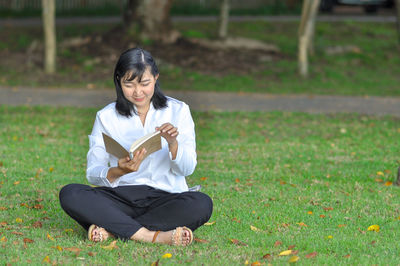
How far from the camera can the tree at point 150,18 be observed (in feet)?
59.1

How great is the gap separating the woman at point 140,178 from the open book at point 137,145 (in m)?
0.12

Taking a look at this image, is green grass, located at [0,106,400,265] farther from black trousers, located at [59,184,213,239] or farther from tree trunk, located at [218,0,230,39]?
tree trunk, located at [218,0,230,39]

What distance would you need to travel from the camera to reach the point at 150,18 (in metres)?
18.1

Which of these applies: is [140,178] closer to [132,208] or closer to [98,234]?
[132,208]

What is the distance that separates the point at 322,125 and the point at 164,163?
630 cm

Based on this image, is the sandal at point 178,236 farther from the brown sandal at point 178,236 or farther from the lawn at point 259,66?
the lawn at point 259,66

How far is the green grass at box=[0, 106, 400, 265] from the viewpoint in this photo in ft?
14.8

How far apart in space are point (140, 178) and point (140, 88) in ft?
2.16

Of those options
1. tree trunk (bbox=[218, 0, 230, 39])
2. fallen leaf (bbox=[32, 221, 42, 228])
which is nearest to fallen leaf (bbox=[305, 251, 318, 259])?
fallen leaf (bbox=[32, 221, 42, 228])

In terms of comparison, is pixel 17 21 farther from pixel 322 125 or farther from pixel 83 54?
pixel 322 125

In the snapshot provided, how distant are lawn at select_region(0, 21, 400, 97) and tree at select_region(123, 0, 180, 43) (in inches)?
17.1

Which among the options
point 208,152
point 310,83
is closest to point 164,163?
point 208,152

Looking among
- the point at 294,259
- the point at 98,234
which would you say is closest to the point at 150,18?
the point at 98,234

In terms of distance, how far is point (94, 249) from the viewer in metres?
4.51
